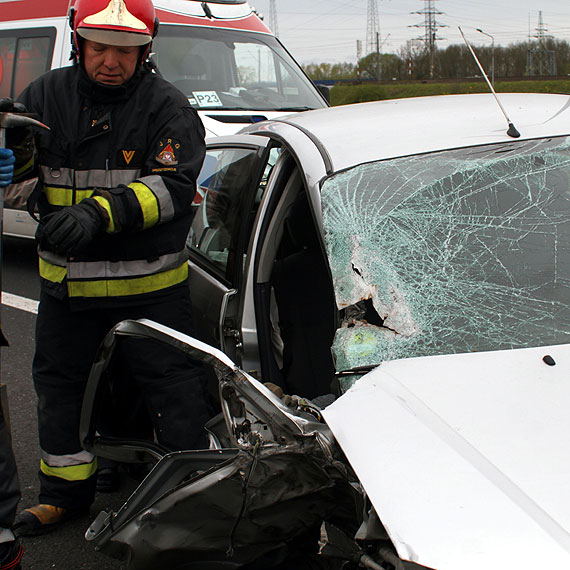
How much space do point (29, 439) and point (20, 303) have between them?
2.24m

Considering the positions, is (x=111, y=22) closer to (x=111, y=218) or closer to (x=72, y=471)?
(x=111, y=218)

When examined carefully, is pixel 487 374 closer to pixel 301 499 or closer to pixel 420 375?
pixel 420 375

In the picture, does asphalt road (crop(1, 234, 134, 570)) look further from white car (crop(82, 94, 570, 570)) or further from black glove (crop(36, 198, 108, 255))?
black glove (crop(36, 198, 108, 255))

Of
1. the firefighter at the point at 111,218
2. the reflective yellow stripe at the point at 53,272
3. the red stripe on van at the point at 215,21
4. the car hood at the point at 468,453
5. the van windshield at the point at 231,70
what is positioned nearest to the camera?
the car hood at the point at 468,453

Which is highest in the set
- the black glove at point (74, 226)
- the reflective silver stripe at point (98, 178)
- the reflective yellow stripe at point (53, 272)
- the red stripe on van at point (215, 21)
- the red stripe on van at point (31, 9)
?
the red stripe on van at point (31, 9)

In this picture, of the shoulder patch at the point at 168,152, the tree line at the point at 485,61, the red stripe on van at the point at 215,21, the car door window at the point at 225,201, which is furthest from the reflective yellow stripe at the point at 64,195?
the tree line at the point at 485,61

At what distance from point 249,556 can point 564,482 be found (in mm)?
779

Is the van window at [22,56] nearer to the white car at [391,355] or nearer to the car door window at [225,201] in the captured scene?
the car door window at [225,201]

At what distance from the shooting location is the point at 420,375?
1768 millimetres

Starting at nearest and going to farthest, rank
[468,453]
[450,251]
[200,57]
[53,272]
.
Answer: [468,453] < [450,251] < [53,272] < [200,57]

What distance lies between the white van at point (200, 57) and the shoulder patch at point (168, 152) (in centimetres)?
335

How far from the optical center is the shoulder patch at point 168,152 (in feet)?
8.14

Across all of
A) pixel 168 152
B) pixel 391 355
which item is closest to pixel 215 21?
pixel 168 152

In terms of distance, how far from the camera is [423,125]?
247cm
